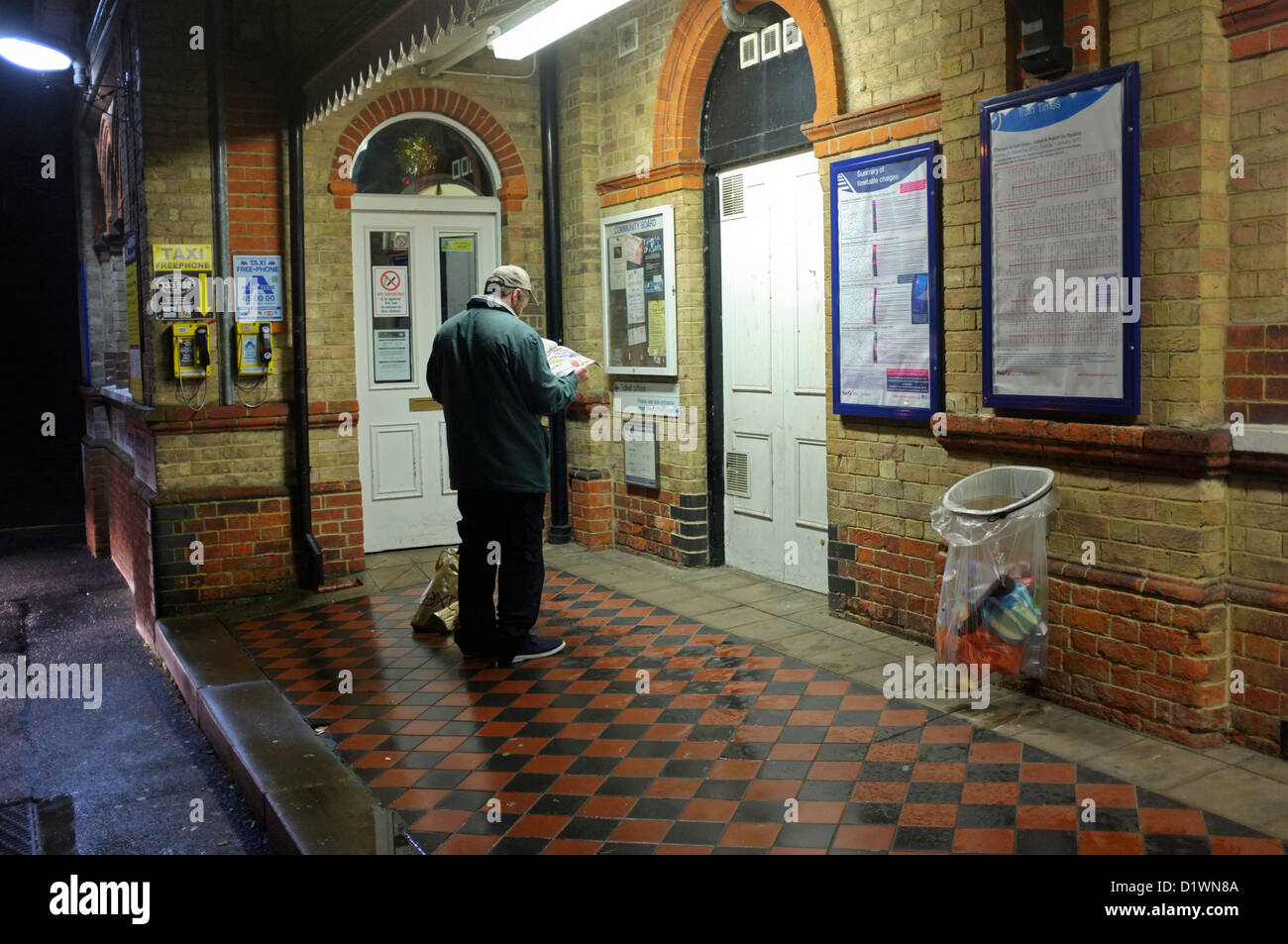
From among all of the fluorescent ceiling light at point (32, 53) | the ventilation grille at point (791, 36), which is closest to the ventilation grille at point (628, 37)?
the ventilation grille at point (791, 36)

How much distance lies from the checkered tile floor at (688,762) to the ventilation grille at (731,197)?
109 inches

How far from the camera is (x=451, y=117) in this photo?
8695 mm

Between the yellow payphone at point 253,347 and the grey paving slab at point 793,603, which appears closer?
the grey paving slab at point 793,603

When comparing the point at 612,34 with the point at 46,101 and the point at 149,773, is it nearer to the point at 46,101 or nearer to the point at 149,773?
the point at 149,773

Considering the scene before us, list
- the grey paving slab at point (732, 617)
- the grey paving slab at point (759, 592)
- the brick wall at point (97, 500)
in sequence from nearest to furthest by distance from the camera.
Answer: the grey paving slab at point (732, 617), the grey paving slab at point (759, 592), the brick wall at point (97, 500)

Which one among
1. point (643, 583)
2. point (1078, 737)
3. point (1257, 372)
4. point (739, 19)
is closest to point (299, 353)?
point (643, 583)

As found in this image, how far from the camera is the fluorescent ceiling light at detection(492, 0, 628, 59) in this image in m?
5.59

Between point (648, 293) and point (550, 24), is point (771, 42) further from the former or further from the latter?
point (648, 293)

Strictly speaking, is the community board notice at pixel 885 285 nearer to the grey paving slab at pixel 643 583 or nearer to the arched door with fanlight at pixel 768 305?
the arched door with fanlight at pixel 768 305

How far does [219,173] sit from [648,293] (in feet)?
9.60

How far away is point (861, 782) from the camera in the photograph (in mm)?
4195

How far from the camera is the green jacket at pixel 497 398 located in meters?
5.72

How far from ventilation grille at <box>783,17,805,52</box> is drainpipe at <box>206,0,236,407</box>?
3.64m

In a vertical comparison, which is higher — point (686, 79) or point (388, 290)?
point (686, 79)
